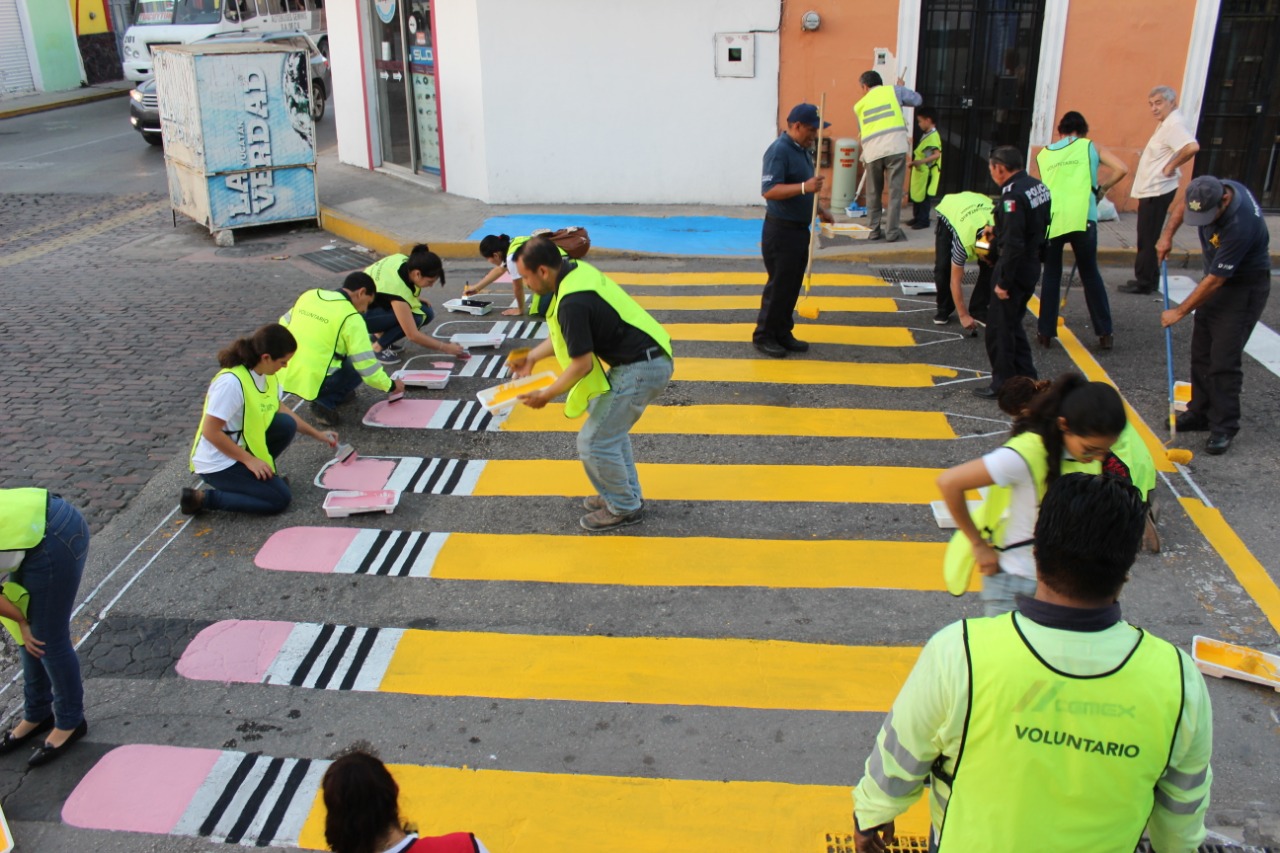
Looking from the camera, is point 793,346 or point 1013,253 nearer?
point 1013,253

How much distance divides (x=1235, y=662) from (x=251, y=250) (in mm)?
11407

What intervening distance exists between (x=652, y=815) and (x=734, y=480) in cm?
307

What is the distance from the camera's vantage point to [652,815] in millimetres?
4262

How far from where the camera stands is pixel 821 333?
31.7 ft

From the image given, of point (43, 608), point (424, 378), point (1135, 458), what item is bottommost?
point (424, 378)

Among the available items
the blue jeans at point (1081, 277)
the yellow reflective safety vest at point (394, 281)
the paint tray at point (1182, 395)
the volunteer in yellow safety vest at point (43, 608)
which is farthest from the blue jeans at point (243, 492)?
the paint tray at point (1182, 395)

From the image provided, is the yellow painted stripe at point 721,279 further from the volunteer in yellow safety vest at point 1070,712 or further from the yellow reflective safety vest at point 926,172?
the volunteer in yellow safety vest at point 1070,712

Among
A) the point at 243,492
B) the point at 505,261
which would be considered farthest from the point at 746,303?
the point at 243,492

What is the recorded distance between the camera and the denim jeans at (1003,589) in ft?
12.9

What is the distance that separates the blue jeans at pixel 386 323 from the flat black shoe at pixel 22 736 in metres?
4.63

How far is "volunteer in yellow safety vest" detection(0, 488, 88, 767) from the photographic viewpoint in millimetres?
4336

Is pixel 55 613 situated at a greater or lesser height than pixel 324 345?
Result: lesser

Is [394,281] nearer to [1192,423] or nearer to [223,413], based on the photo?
[223,413]

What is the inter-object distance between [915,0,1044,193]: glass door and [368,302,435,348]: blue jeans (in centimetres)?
747
